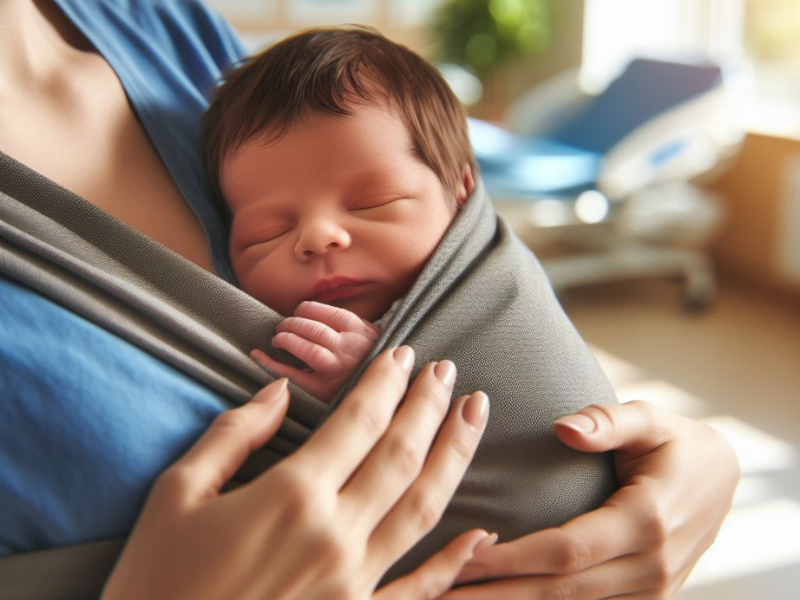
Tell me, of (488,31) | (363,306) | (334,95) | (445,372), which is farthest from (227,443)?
(488,31)

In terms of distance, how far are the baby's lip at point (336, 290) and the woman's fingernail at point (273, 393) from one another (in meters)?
0.19

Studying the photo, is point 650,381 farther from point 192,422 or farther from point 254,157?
point 192,422

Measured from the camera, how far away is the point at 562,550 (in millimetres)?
603

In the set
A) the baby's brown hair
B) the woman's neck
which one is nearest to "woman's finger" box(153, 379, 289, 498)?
the baby's brown hair

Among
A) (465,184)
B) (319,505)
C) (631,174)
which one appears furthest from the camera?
(631,174)

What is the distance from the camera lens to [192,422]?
1.93ft

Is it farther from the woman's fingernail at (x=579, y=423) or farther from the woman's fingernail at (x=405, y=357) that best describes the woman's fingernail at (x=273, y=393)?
the woman's fingernail at (x=579, y=423)

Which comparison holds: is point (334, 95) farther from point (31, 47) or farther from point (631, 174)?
point (631, 174)

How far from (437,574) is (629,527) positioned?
162mm

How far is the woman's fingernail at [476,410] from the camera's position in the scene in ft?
1.99

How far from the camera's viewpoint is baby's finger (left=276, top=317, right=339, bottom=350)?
672mm

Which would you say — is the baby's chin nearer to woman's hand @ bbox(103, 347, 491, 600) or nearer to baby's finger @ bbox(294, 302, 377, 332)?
baby's finger @ bbox(294, 302, 377, 332)

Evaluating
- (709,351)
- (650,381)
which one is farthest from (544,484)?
(709,351)

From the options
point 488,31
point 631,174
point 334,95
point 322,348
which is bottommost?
point 631,174
